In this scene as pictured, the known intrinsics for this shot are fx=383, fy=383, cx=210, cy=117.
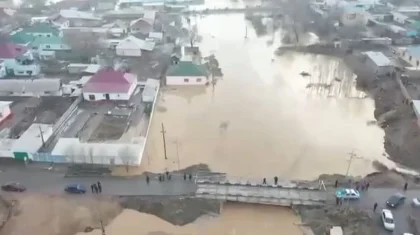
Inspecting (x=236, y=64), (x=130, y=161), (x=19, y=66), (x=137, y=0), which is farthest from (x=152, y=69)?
(x=137, y=0)

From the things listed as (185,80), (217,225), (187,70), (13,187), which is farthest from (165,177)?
(187,70)

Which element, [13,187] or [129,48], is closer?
[13,187]

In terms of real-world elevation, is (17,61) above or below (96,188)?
above

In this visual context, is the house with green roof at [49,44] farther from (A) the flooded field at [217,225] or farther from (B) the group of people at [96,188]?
(A) the flooded field at [217,225]

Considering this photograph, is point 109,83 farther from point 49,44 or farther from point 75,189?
point 49,44

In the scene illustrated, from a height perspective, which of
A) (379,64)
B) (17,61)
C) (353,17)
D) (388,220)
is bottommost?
(388,220)

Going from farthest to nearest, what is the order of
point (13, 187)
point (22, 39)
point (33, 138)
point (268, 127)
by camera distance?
point (22, 39)
point (268, 127)
point (33, 138)
point (13, 187)

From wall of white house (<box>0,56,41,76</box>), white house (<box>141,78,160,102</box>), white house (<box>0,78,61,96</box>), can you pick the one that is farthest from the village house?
white house (<box>141,78,160,102</box>)

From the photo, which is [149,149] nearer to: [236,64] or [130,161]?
[130,161]

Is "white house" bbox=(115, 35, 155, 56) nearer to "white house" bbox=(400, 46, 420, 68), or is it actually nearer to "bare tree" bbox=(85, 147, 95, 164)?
"bare tree" bbox=(85, 147, 95, 164)
